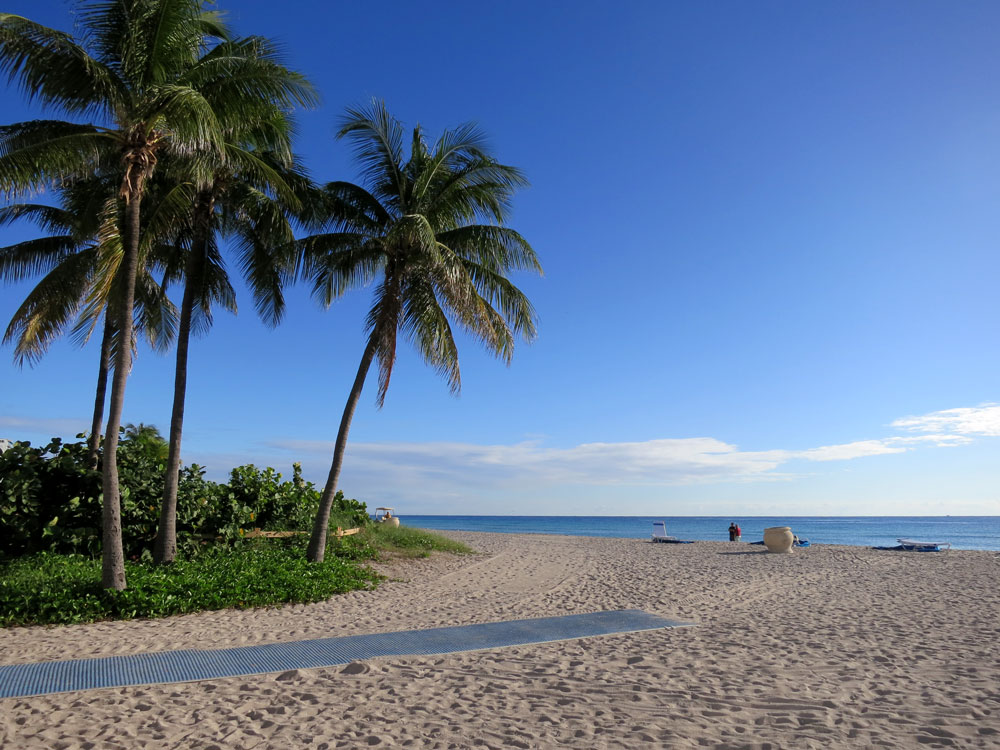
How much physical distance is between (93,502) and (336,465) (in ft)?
13.1

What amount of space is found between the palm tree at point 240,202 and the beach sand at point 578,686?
4.12m

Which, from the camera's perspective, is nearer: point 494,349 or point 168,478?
point 168,478

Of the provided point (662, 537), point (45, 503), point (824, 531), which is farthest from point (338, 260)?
point (824, 531)

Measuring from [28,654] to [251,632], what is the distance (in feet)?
6.83

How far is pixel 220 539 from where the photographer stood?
12.2 meters

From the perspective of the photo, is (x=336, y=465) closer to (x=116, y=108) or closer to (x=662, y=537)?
(x=116, y=108)

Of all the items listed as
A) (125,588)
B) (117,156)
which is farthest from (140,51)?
(125,588)

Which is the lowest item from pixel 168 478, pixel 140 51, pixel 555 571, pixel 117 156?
pixel 555 571

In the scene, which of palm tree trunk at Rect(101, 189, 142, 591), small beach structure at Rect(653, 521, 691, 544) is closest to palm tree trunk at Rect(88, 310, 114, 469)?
palm tree trunk at Rect(101, 189, 142, 591)

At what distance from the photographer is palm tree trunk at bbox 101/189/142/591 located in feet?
26.9

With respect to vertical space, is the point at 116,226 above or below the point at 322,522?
above

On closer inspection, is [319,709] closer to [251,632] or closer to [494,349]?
[251,632]

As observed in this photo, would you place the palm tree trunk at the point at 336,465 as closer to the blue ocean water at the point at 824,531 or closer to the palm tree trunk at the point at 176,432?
the palm tree trunk at the point at 176,432

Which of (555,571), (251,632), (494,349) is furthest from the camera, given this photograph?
(555,571)
